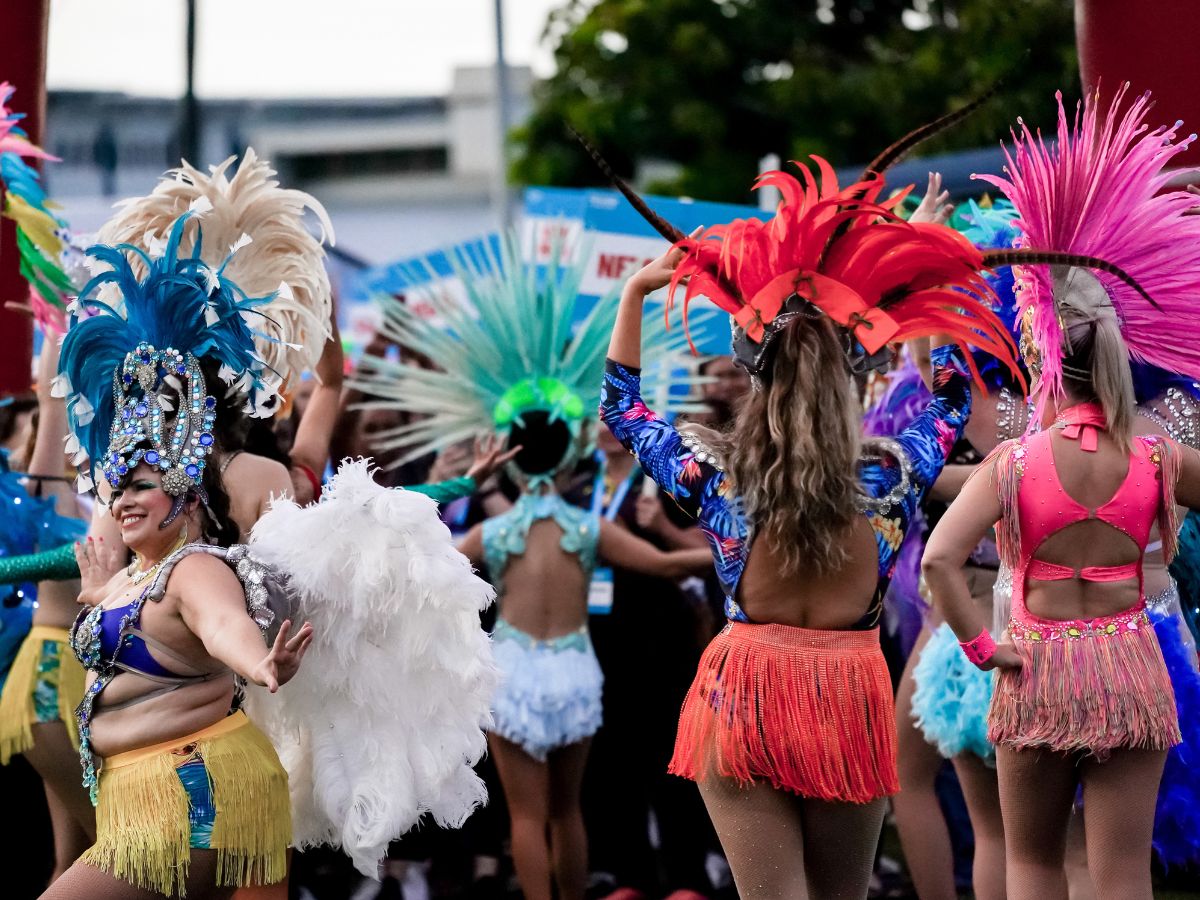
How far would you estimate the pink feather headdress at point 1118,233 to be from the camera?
372 cm

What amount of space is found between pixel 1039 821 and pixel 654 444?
50.4 inches

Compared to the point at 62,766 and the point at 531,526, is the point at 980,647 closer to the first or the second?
the point at 531,526

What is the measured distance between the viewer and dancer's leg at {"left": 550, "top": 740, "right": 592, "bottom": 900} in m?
5.35

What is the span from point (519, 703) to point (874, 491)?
2.16 meters

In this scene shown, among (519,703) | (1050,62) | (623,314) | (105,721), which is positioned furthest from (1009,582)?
(1050,62)

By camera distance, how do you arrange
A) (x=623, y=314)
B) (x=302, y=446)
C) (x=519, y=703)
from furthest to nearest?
(x=519, y=703), (x=302, y=446), (x=623, y=314)

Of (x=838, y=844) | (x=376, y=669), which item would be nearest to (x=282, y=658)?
(x=376, y=669)

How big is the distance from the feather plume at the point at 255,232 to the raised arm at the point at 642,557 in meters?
1.39

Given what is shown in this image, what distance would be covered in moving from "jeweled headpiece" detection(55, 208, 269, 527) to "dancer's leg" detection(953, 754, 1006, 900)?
238 cm

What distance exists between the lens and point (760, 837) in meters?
3.34

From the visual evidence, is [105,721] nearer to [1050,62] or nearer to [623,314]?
[623,314]

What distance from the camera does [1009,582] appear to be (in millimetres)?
3963

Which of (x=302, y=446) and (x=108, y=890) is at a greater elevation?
(x=302, y=446)

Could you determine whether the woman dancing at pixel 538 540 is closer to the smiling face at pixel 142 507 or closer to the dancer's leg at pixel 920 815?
the dancer's leg at pixel 920 815
